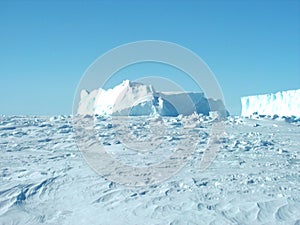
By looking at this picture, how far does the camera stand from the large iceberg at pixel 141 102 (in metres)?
20.4

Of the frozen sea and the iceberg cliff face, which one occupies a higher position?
the iceberg cliff face

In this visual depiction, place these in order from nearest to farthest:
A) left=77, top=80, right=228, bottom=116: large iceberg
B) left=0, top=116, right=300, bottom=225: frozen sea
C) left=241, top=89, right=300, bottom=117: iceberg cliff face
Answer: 1. left=0, top=116, right=300, bottom=225: frozen sea
2. left=77, top=80, right=228, bottom=116: large iceberg
3. left=241, top=89, right=300, bottom=117: iceberg cliff face

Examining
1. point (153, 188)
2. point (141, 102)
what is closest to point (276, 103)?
point (141, 102)

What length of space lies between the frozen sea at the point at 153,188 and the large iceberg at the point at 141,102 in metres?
7.64

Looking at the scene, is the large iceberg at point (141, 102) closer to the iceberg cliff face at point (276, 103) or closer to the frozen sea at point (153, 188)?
the iceberg cliff face at point (276, 103)

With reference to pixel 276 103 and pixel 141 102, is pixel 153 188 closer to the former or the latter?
pixel 141 102

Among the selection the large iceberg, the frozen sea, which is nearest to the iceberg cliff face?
the large iceberg

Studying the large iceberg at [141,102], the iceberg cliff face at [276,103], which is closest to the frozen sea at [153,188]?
the large iceberg at [141,102]

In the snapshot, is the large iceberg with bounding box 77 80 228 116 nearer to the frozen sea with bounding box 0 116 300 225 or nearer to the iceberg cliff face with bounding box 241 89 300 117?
the iceberg cliff face with bounding box 241 89 300 117

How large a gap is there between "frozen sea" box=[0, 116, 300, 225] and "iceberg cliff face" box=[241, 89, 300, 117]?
11213mm

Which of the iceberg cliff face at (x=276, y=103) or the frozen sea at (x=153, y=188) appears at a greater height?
the iceberg cliff face at (x=276, y=103)

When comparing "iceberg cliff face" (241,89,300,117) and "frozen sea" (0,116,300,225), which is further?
"iceberg cliff face" (241,89,300,117)

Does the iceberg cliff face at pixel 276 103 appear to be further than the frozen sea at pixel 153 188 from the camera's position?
Yes

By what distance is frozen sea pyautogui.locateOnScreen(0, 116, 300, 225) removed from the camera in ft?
21.9
